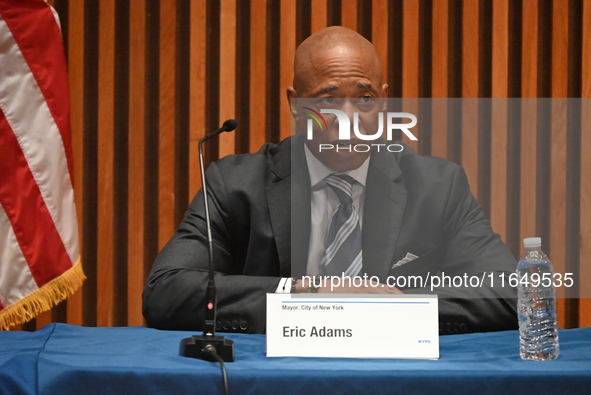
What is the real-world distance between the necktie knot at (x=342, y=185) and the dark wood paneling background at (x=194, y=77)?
1607 millimetres

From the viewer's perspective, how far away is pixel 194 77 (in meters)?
3.00

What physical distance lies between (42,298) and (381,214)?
1.45 m

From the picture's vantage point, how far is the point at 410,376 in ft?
3.52

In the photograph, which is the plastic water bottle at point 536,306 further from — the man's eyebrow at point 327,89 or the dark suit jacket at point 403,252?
the man's eyebrow at point 327,89

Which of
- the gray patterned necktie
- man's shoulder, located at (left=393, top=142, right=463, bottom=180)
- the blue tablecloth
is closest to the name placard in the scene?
the blue tablecloth

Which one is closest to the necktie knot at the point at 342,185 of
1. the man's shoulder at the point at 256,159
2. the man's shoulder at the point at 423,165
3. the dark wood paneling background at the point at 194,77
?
the man's shoulder at the point at 423,165

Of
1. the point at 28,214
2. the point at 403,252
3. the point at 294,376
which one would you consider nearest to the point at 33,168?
the point at 28,214

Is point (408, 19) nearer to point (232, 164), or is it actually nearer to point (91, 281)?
point (232, 164)

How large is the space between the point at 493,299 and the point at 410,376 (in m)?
0.49

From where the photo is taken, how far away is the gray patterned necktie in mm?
1389

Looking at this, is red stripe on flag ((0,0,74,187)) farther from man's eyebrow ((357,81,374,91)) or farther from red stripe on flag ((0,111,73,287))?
man's eyebrow ((357,81,374,91))

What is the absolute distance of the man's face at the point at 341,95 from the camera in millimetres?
1370

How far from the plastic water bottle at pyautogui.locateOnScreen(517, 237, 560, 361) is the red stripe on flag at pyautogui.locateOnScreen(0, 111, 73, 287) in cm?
167

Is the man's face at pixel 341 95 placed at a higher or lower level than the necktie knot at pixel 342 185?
higher
